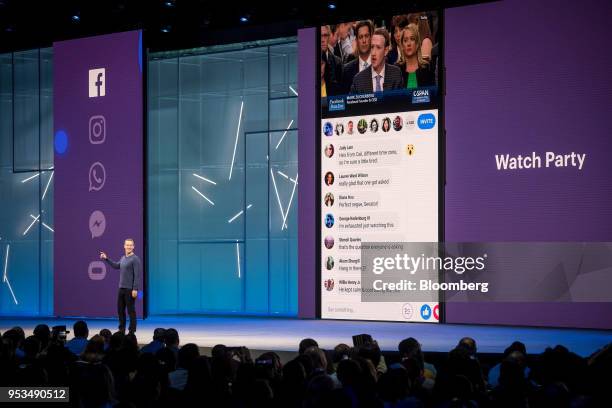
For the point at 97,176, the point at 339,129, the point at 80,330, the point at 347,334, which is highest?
the point at 339,129

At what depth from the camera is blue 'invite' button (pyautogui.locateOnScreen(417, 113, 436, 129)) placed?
12281 millimetres

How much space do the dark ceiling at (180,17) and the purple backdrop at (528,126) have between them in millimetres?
854

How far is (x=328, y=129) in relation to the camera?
1312 centimetres

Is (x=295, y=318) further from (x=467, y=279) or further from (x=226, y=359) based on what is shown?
(x=226, y=359)

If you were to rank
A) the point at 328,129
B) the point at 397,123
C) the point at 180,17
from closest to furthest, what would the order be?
1. the point at 397,123
2. the point at 328,129
3. the point at 180,17

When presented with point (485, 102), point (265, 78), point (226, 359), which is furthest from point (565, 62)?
point (226, 359)

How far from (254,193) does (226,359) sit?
33.6ft

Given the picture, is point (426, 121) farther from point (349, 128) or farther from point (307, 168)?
point (307, 168)

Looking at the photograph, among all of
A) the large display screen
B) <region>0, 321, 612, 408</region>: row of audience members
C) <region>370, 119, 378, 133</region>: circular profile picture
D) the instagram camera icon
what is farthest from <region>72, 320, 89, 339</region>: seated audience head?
the instagram camera icon

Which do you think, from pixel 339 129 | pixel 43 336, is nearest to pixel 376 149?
pixel 339 129

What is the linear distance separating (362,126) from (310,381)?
28.7 ft

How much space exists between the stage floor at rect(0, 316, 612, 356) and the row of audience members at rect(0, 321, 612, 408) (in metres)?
3.77

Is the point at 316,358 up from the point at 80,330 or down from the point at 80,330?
up

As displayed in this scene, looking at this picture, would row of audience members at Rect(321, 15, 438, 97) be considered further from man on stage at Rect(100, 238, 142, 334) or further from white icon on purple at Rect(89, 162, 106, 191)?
white icon on purple at Rect(89, 162, 106, 191)
